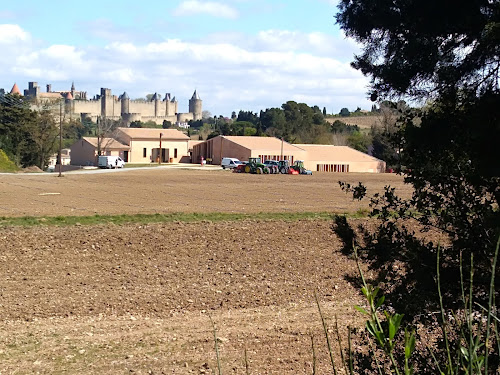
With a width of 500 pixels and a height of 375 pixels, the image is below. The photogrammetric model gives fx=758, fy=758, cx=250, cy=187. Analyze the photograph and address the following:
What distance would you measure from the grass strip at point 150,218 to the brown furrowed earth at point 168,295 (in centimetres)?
→ 94

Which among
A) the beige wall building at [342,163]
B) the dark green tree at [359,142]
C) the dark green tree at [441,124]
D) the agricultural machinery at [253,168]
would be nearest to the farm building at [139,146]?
the beige wall building at [342,163]

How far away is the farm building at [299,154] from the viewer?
8794 centimetres

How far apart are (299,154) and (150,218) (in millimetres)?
63258

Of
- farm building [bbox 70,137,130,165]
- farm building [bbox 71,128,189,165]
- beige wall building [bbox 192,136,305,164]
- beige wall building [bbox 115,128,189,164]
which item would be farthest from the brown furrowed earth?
beige wall building [bbox 115,128,189,164]

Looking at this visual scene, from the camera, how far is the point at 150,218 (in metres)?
26.1

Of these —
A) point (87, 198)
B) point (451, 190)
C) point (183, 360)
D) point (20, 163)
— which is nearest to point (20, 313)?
point (183, 360)

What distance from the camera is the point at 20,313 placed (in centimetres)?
1489

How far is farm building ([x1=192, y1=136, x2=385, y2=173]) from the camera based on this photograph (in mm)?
87938

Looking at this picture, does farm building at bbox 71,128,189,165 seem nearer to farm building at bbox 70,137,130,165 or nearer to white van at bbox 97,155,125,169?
A: farm building at bbox 70,137,130,165

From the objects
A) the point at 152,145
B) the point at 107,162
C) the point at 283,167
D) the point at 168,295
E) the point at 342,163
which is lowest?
the point at 168,295

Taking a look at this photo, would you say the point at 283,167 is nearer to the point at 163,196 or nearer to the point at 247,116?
the point at 163,196

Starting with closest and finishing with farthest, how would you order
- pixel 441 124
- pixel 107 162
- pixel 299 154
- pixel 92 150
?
1. pixel 441 124
2. pixel 107 162
3. pixel 299 154
4. pixel 92 150

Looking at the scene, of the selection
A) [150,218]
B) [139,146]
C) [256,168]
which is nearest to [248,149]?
[139,146]

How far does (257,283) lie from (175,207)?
45.7ft
